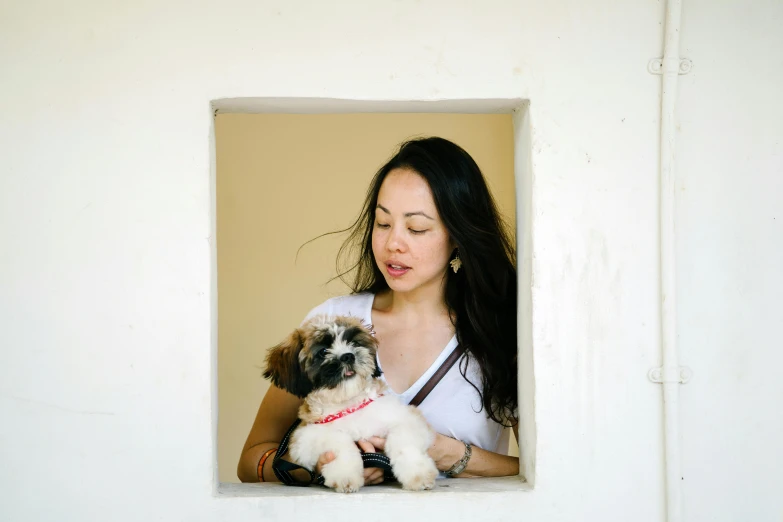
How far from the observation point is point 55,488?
2943 millimetres

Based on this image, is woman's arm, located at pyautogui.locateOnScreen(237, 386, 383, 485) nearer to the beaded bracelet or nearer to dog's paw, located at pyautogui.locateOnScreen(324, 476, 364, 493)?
the beaded bracelet

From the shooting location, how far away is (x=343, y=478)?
9.93 feet

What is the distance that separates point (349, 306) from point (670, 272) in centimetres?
155

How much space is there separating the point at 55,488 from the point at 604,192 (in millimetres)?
2122

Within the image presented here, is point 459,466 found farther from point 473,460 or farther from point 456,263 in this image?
point 456,263

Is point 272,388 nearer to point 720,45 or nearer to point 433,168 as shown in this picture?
point 433,168

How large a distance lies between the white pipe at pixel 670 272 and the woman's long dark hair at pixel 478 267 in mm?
850

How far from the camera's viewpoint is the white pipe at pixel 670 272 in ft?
9.80

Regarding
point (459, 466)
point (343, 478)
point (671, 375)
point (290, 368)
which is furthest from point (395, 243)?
point (671, 375)

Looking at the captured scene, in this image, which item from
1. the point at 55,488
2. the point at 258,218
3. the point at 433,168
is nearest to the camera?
the point at 55,488

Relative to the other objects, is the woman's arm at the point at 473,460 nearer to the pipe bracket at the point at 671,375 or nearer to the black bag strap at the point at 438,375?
the black bag strap at the point at 438,375

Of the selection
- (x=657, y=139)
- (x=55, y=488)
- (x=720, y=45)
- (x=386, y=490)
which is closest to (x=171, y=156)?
(x=55, y=488)

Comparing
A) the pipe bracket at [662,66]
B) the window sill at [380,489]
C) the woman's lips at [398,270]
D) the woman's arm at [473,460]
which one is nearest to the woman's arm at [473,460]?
the woman's arm at [473,460]

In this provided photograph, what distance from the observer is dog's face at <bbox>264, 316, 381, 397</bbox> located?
125 inches
